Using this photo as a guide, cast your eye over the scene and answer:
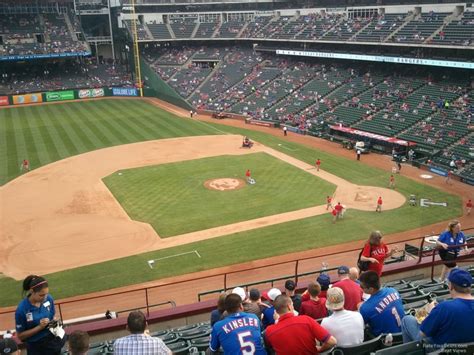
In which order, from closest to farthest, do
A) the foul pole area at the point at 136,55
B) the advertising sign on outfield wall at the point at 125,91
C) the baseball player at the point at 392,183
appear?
1. the baseball player at the point at 392,183
2. the foul pole area at the point at 136,55
3. the advertising sign on outfield wall at the point at 125,91

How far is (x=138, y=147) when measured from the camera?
4378cm

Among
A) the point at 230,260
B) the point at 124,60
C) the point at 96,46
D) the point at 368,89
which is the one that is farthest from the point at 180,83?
the point at 230,260

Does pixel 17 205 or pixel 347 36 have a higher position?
pixel 347 36

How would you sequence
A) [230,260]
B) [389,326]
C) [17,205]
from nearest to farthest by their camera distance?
1. [389,326]
2. [230,260]
3. [17,205]

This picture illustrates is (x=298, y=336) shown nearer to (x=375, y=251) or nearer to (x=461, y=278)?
(x=461, y=278)

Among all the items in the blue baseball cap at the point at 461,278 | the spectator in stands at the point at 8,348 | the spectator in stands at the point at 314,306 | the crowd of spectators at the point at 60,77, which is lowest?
the crowd of spectators at the point at 60,77

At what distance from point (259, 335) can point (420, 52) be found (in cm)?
4937

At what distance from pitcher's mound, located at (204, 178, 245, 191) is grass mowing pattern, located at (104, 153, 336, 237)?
601 mm

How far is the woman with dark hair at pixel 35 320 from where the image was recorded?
705 centimetres

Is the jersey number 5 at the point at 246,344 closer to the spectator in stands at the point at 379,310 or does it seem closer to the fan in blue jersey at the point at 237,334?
the fan in blue jersey at the point at 237,334

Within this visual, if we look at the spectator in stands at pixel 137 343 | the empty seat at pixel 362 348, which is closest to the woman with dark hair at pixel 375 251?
the empty seat at pixel 362 348

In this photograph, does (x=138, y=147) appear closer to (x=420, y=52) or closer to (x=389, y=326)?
(x=420, y=52)

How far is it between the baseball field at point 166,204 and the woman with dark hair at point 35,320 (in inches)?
523

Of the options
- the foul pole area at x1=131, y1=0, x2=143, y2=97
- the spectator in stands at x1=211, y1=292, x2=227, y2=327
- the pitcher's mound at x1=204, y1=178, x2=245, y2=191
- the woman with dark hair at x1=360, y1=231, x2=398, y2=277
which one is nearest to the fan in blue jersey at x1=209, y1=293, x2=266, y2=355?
the spectator in stands at x1=211, y1=292, x2=227, y2=327
